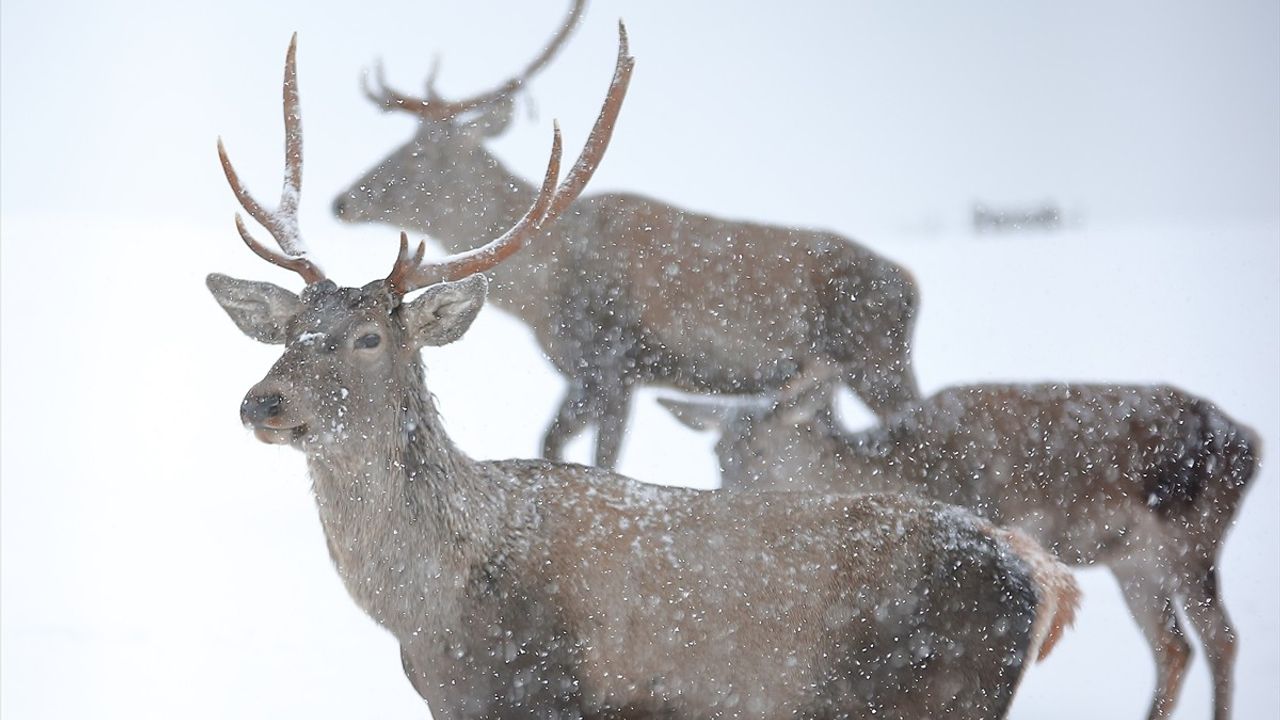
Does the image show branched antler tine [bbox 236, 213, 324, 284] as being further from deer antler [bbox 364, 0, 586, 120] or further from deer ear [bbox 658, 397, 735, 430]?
deer antler [bbox 364, 0, 586, 120]

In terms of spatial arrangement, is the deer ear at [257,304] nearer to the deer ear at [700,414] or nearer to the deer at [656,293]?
the deer ear at [700,414]

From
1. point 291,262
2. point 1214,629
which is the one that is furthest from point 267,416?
point 1214,629

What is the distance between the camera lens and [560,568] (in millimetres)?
3439

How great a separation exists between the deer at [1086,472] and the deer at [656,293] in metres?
0.50

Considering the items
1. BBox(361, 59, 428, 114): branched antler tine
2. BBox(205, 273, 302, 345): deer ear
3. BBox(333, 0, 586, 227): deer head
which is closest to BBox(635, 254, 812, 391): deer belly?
BBox(333, 0, 586, 227): deer head

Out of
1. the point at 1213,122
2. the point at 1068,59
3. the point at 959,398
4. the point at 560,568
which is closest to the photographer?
the point at 560,568

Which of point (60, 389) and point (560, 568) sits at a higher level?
point (60, 389)

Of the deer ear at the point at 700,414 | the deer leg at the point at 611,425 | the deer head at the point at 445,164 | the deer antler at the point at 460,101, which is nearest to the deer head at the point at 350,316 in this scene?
the deer ear at the point at 700,414

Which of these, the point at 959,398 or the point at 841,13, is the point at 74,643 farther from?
the point at 841,13

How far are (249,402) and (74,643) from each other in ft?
10.4

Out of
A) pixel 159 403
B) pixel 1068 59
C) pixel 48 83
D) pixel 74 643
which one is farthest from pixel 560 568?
pixel 1068 59

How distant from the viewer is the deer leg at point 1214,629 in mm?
5047

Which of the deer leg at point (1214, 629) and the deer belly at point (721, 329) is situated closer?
the deer leg at point (1214, 629)

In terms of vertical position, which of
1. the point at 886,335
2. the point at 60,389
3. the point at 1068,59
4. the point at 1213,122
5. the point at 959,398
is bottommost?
the point at 959,398
